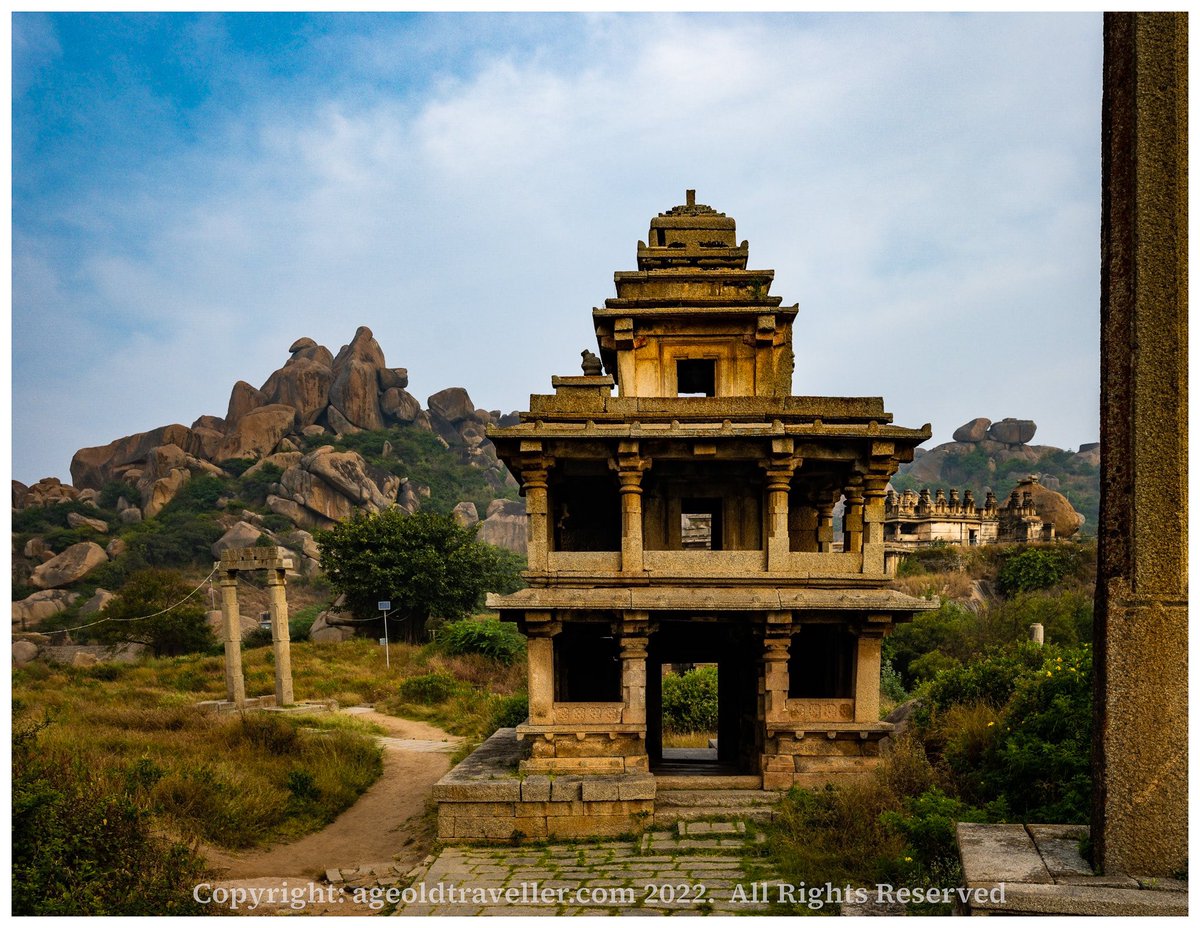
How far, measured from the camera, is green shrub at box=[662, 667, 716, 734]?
65.6 ft

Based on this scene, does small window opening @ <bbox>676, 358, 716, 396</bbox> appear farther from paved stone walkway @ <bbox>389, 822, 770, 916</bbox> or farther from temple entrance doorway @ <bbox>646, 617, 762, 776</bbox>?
paved stone walkway @ <bbox>389, 822, 770, 916</bbox>

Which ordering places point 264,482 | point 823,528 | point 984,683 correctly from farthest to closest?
point 264,482
point 823,528
point 984,683

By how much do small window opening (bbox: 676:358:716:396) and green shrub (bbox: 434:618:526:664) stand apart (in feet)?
61.5

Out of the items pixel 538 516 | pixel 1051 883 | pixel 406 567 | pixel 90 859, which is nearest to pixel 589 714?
pixel 538 516

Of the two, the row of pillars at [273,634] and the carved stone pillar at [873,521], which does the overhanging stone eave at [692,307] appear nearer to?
the carved stone pillar at [873,521]

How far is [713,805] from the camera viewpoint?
32.6 feet

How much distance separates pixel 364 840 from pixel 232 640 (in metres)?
11.8

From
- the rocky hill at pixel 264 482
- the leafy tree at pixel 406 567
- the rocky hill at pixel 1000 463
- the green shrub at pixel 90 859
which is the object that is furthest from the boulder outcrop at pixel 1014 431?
the green shrub at pixel 90 859

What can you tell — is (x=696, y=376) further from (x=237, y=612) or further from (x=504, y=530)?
(x=504, y=530)

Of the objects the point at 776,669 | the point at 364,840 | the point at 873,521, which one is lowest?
the point at 364,840

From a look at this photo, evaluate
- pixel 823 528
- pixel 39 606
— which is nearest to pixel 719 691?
pixel 823 528

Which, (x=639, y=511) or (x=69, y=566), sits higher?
(x=639, y=511)

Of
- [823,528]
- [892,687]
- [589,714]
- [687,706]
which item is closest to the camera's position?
[589,714]

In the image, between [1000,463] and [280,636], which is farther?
[1000,463]
